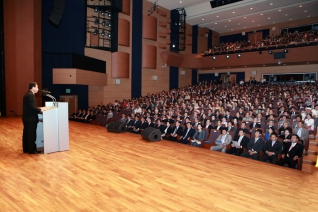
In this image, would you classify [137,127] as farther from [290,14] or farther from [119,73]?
[290,14]

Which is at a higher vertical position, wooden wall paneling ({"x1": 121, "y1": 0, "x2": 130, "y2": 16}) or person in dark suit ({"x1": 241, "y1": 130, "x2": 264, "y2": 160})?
wooden wall paneling ({"x1": 121, "y1": 0, "x2": 130, "y2": 16})

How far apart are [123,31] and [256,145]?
8130mm

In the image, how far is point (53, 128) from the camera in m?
2.71

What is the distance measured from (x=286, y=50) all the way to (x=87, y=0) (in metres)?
8.67

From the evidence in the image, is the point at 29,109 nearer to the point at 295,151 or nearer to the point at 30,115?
the point at 30,115

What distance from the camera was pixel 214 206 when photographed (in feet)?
5.55

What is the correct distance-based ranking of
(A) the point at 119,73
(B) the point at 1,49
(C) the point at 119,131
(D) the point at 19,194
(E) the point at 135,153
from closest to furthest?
(D) the point at 19,194, (E) the point at 135,153, (C) the point at 119,131, (B) the point at 1,49, (A) the point at 119,73

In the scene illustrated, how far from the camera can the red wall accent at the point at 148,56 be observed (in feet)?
36.5

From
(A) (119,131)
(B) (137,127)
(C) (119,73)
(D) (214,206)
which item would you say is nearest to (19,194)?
(D) (214,206)

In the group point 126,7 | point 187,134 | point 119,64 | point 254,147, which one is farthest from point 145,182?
point 126,7

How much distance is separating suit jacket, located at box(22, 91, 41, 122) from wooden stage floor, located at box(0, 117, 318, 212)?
0.45 m

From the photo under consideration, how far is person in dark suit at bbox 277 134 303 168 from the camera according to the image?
2.89 metres

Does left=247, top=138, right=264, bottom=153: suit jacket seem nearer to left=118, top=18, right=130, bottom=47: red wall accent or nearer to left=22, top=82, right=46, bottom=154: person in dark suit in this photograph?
left=22, top=82, right=46, bottom=154: person in dark suit

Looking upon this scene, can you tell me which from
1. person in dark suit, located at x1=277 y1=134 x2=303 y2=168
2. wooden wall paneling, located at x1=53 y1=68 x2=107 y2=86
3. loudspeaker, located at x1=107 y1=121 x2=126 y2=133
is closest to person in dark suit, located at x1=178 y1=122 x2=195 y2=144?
loudspeaker, located at x1=107 y1=121 x2=126 y2=133
